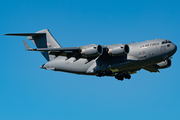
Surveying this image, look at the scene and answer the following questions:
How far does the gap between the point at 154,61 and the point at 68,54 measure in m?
5.94

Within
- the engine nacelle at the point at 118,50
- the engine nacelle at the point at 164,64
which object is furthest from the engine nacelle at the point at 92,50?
the engine nacelle at the point at 164,64

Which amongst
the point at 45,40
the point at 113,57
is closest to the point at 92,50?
the point at 113,57

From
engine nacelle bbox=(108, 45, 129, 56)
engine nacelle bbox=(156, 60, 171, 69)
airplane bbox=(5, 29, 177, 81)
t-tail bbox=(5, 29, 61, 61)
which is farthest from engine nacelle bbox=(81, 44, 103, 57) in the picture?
engine nacelle bbox=(156, 60, 171, 69)

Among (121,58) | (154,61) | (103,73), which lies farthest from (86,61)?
(154,61)

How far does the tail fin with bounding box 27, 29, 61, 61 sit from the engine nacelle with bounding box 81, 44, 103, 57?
5342 mm

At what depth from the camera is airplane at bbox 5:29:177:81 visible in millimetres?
16625

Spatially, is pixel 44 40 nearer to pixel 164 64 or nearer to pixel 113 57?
pixel 113 57

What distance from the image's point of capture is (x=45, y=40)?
22094mm

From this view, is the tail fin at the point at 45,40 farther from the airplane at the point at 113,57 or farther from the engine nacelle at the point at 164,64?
the engine nacelle at the point at 164,64

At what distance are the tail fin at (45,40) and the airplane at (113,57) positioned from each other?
1.75 metres

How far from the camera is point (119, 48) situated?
54.9 feet

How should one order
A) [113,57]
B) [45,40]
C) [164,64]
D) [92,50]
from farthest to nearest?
[45,40] < [164,64] < [113,57] < [92,50]

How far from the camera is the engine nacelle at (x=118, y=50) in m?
16.7

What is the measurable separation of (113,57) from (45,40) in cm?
717
